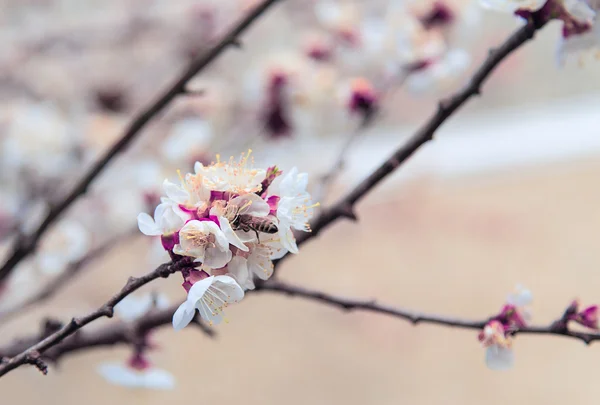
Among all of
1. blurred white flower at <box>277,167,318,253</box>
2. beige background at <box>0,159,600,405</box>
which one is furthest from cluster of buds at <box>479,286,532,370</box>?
beige background at <box>0,159,600,405</box>

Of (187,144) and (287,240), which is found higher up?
(287,240)

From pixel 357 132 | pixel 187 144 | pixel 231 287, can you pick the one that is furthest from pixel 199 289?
pixel 187 144

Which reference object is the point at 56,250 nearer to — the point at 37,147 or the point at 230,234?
the point at 37,147

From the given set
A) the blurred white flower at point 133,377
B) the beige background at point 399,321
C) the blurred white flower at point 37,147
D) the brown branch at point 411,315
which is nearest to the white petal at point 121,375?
the blurred white flower at point 133,377

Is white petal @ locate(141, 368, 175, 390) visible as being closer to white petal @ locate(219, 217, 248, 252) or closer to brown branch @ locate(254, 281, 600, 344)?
brown branch @ locate(254, 281, 600, 344)

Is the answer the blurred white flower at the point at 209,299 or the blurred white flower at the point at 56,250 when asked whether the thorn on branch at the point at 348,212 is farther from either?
the blurred white flower at the point at 56,250

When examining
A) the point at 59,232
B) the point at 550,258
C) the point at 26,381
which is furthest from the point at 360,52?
the point at 26,381
